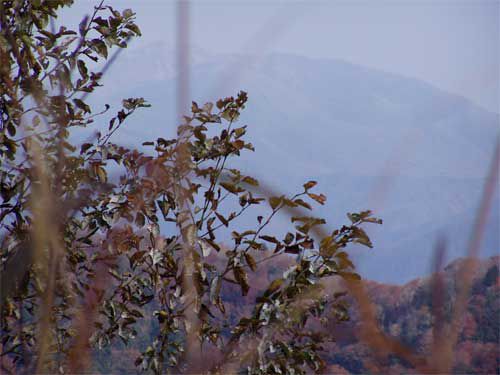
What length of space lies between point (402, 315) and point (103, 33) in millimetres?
8396

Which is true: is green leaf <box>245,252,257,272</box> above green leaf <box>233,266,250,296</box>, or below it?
above

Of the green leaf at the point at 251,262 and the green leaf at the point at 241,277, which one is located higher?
the green leaf at the point at 251,262

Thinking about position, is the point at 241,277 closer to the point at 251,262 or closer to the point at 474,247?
the point at 251,262

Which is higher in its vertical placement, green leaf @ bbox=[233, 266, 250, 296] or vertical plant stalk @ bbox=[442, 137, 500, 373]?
green leaf @ bbox=[233, 266, 250, 296]

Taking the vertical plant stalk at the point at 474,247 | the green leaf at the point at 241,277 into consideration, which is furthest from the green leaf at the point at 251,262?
the vertical plant stalk at the point at 474,247

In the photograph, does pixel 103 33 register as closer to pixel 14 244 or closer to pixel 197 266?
pixel 14 244

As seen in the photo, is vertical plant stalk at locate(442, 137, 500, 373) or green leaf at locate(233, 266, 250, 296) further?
green leaf at locate(233, 266, 250, 296)

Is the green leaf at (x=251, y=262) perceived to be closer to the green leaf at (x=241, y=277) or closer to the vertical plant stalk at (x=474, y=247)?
the green leaf at (x=241, y=277)

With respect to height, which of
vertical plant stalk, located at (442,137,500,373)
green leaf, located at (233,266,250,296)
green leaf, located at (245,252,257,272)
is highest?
green leaf, located at (245,252,257,272)

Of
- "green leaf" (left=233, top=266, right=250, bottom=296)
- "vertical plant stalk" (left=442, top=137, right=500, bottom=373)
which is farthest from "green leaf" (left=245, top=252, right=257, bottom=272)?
"vertical plant stalk" (left=442, top=137, right=500, bottom=373)

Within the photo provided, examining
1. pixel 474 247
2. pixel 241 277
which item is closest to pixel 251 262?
pixel 241 277

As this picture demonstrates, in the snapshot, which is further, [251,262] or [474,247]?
[251,262]

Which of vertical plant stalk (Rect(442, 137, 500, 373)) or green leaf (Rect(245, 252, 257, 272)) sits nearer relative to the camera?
vertical plant stalk (Rect(442, 137, 500, 373))

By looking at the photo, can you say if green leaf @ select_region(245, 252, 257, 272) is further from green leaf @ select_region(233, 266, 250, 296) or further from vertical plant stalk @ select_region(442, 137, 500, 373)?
vertical plant stalk @ select_region(442, 137, 500, 373)
